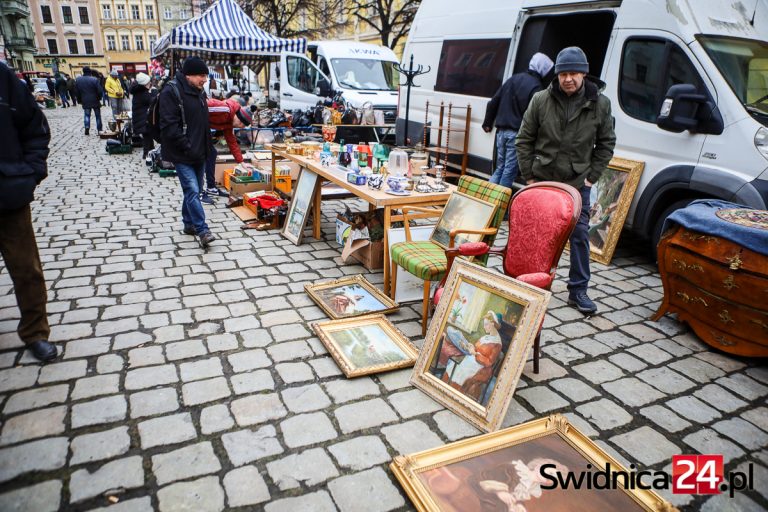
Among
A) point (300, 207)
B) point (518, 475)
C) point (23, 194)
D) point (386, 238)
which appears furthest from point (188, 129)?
point (518, 475)

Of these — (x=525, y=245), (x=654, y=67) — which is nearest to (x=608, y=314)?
(x=525, y=245)

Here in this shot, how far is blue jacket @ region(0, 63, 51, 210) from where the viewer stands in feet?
9.12

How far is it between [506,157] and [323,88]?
7.49 meters

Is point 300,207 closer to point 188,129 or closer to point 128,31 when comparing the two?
point 188,129

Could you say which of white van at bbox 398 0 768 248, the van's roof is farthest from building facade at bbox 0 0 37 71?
white van at bbox 398 0 768 248

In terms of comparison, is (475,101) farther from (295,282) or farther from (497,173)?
(295,282)

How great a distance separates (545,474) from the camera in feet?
7.54

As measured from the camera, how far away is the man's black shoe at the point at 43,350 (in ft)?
10.3

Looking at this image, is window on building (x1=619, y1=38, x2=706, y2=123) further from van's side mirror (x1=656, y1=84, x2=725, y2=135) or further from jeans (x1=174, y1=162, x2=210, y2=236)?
jeans (x1=174, y1=162, x2=210, y2=236)

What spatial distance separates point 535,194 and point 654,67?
302 centimetres

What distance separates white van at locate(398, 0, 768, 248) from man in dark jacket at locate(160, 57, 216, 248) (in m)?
4.25

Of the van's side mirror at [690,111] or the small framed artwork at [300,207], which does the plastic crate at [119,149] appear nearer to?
the small framed artwork at [300,207]

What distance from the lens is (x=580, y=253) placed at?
4.25 metres

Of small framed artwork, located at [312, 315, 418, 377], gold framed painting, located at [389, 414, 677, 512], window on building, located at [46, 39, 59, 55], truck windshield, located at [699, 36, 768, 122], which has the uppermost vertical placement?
window on building, located at [46, 39, 59, 55]
